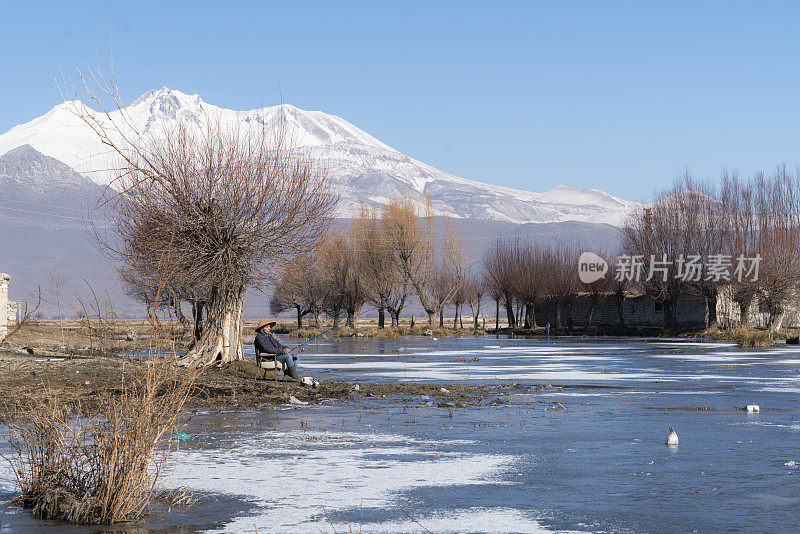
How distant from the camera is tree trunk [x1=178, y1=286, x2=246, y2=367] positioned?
24.0m

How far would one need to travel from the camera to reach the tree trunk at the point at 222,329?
24031mm

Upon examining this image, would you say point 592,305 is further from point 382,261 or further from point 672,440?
A: point 672,440

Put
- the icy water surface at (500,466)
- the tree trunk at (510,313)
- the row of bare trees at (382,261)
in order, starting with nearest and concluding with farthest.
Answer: the icy water surface at (500,466) → the row of bare trees at (382,261) → the tree trunk at (510,313)

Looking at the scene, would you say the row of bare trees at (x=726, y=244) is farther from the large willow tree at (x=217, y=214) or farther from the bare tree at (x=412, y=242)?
the large willow tree at (x=217, y=214)

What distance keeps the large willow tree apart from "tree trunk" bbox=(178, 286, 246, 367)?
27 mm

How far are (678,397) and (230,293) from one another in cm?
1195

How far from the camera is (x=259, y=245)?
24.1m

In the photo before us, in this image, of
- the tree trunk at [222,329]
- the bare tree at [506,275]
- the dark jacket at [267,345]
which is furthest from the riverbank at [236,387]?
the bare tree at [506,275]

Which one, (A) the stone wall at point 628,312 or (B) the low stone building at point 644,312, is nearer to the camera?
(B) the low stone building at point 644,312

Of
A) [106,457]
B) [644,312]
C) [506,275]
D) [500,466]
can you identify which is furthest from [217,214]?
[506,275]

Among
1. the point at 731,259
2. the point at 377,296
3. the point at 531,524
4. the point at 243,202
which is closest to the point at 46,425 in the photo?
the point at 531,524

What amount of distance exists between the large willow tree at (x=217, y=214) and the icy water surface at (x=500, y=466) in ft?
22.9

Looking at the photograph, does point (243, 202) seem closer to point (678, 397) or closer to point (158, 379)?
point (678, 397)

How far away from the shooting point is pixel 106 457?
7832mm
